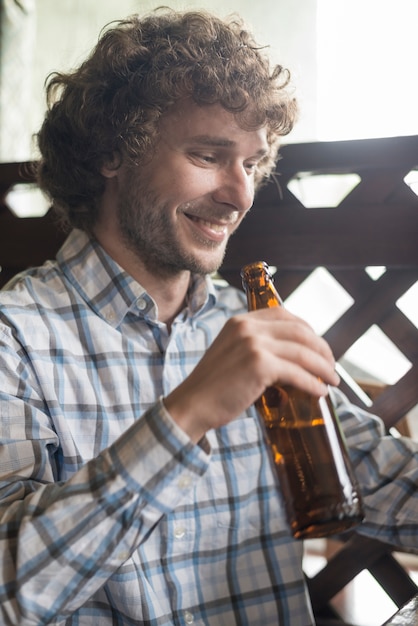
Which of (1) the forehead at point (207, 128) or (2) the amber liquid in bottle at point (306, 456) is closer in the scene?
(2) the amber liquid in bottle at point (306, 456)

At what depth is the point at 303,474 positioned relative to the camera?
76 centimetres

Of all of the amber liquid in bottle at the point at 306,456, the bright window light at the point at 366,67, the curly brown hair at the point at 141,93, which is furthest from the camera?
the bright window light at the point at 366,67

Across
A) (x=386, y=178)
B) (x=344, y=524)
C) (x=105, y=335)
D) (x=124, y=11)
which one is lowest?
(x=344, y=524)

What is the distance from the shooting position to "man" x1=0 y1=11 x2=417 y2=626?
92 centimetres

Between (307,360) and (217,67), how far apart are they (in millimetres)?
552

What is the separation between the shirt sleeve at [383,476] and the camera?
1028 millimetres

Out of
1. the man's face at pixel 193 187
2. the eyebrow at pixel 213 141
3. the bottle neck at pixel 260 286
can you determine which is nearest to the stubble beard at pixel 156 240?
the man's face at pixel 193 187

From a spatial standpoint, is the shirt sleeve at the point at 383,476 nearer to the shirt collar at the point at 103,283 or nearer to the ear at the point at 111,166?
the shirt collar at the point at 103,283

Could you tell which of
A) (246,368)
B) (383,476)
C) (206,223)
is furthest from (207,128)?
(383,476)

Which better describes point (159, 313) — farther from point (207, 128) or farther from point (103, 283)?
point (207, 128)

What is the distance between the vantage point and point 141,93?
3.48ft

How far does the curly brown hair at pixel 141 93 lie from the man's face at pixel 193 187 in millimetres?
23

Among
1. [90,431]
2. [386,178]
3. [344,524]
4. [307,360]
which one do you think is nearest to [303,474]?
[344,524]

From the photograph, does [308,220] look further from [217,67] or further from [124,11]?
[124,11]
